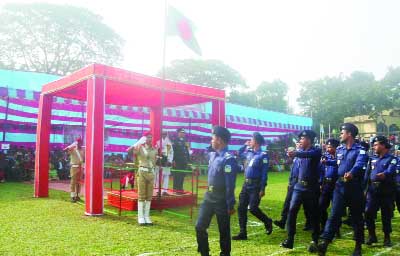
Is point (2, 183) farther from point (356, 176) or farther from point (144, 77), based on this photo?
point (356, 176)

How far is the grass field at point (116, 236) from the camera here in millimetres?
6236

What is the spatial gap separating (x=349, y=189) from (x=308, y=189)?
2.02 feet

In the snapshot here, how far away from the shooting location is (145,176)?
340 inches

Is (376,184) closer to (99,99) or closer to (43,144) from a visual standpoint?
(99,99)

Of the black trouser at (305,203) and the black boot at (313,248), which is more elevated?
the black trouser at (305,203)

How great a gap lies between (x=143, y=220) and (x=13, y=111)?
1121 cm

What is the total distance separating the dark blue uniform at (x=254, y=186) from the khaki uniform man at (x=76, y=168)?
6048mm

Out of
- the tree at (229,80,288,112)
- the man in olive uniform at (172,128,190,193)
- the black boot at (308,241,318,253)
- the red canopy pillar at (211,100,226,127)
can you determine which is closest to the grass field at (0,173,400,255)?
the black boot at (308,241,318,253)

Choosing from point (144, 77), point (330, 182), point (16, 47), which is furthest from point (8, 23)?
point (330, 182)

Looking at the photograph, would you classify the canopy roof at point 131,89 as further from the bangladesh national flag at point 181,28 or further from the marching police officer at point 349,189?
the marching police officer at point 349,189

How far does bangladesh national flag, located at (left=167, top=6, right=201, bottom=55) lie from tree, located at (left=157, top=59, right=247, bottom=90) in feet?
139

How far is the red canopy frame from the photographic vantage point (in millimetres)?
9352

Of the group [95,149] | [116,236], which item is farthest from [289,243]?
[95,149]

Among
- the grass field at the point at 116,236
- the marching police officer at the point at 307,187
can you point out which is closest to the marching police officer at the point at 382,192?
the grass field at the point at 116,236
